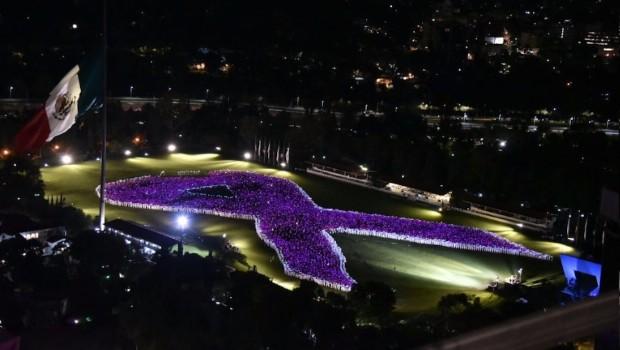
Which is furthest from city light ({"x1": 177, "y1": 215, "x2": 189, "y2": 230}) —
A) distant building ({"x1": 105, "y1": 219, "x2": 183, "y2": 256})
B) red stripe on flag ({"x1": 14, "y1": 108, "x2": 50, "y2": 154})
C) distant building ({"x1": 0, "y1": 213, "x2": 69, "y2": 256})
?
red stripe on flag ({"x1": 14, "y1": 108, "x2": 50, "y2": 154})

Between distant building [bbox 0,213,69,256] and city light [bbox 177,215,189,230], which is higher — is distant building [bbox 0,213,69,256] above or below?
above

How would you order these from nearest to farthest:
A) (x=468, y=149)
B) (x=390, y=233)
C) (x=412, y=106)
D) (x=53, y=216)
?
(x=53, y=216) → (x=390, y=233) → (x=468, y=149) → (x=412, y=106)

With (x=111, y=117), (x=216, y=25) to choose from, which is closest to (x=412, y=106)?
(x=111, y=117)

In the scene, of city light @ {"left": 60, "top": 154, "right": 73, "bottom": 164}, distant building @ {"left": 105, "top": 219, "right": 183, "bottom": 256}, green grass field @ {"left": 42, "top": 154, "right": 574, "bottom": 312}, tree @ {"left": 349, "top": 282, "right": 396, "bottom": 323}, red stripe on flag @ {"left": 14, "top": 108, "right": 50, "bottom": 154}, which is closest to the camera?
tree @ {"left": 349, "top": 282, "right": 396, "bottom": 323}

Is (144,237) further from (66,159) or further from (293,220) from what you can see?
(66,159)

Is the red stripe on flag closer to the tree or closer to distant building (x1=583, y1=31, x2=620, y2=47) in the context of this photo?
the tree

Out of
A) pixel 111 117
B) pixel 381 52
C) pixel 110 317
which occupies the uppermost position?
pixel 381 52

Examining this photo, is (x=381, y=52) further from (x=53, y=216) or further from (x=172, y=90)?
(x=53, y=216)

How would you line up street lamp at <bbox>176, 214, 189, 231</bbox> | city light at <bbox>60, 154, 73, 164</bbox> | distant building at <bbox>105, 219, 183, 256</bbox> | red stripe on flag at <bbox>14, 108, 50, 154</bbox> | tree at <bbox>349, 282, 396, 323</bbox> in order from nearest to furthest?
1. tree at <bbox>349, 282, 396, 323</bbox>
2. red stripe on flag at <bbox>14, 108, 50, 154</bbox>
3. distant building at <bbox>105, 219, 183, 256</bbox>
4. street lamp at <bbox>176, 214, 189, 231</bbox>
5. city light at <bbox>60, 154, 73, 164</bbox>
